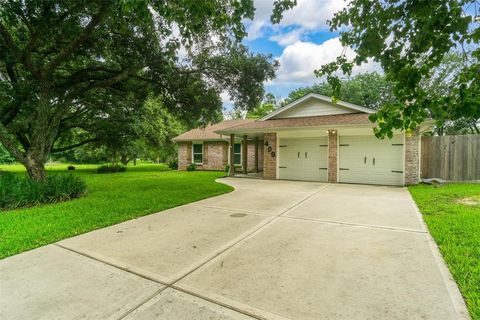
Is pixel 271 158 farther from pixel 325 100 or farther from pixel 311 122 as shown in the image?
pixel 325 100

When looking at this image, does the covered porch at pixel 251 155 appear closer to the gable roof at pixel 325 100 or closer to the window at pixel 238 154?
the window at pixel 238 154

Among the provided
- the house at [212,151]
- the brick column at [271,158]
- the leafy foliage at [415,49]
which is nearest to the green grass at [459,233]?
the leafy foliage at [415,49]

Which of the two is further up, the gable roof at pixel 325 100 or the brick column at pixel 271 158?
the gable roof at pixel 325 100

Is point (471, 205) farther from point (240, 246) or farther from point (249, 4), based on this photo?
point (249, 4)

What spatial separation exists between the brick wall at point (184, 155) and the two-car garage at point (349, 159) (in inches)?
346

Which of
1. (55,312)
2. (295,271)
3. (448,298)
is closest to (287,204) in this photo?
(295,271)

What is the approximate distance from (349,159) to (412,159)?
2295 millimetres

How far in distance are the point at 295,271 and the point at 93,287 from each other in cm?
220

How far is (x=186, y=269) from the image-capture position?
9.70 feet

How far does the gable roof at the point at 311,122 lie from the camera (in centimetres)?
1026

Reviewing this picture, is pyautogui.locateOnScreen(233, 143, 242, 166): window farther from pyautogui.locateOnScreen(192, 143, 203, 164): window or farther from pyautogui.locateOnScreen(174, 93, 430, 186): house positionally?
pyautogui.locateOnScreen(174, 93, 430, 186): house

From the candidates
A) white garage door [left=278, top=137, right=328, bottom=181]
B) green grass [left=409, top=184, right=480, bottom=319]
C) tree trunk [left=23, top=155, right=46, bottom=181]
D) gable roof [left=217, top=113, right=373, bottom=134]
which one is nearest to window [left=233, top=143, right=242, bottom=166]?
gable roof [left=217, top=113, right=373, bottom=134]

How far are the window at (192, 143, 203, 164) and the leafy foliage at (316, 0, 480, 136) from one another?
16.3 metres

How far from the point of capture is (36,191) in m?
6.87
